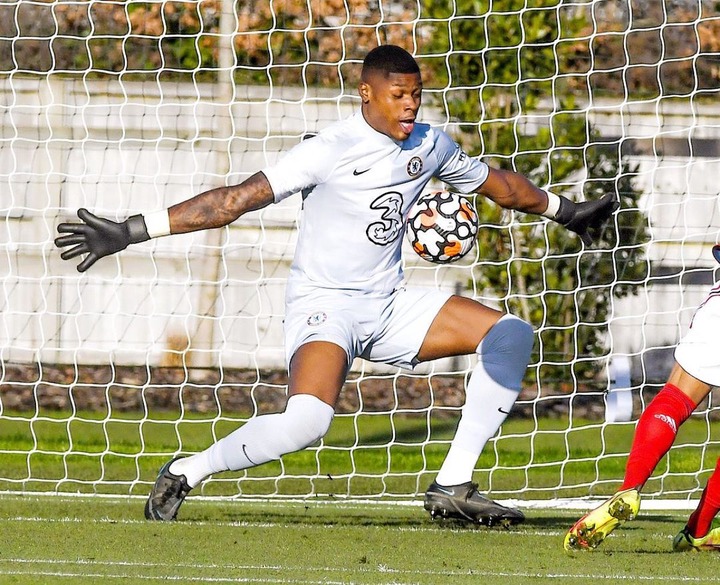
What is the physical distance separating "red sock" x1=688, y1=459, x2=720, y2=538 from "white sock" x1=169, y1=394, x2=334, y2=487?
1.47m

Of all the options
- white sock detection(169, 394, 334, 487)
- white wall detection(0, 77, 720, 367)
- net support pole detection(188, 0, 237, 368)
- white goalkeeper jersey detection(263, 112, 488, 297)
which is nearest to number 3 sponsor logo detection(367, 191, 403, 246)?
white goalkeeper jersey detection(263, 112, 488, 297)

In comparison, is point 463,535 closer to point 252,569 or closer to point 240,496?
point 252,569

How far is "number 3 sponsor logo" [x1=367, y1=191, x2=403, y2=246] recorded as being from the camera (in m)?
Result: 5.70

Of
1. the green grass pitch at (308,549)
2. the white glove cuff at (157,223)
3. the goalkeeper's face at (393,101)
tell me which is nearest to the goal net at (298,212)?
the green grass pitch at (308,549)

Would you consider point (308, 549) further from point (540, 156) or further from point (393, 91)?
point (540, 156)

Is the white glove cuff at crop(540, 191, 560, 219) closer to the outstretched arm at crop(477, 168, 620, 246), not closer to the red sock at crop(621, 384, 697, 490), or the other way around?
the outstretched arm at crop(477, 168, 620, 246)

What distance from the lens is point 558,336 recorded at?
9.91 metres

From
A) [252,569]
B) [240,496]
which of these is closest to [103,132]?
[240,496]

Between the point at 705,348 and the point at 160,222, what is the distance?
2.12 meters

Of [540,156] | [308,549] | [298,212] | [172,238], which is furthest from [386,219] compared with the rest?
[172,238]

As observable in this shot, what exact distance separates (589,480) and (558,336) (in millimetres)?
1917

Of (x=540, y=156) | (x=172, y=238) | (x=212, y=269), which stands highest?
(x=540, y=156)

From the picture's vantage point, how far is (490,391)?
595cm

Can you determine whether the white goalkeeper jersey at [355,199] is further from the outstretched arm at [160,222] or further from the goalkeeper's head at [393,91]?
the outstretched arm at [160,222]
